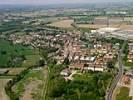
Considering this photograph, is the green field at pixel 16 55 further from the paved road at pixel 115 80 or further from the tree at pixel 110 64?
the paved road at pixel 115 80

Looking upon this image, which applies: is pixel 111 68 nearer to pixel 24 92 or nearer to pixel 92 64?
pixel 92 64

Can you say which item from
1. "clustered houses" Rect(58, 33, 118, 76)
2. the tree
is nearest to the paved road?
the tree

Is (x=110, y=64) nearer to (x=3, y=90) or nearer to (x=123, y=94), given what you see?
(x=123, y=94)

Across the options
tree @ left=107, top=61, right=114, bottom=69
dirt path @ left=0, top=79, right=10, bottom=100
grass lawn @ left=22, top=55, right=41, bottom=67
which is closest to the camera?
dirt path @ left=0, top=79, right=10, bottom=100

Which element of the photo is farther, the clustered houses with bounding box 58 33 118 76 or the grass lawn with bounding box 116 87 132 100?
the clustered houses with bounding box 58 33 118 76

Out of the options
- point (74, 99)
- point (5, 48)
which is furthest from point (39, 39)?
point (74, 99)

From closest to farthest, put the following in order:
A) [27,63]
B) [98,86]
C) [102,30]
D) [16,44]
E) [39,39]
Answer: [98,86], [27,63], [16,44], [39,39], [102,30]

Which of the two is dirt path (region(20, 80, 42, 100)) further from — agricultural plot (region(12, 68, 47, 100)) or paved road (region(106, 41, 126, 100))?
paved road (region(106, 41, 126, 100))

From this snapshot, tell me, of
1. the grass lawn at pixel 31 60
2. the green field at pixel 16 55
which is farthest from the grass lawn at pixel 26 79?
the green field at pixel 16 55
